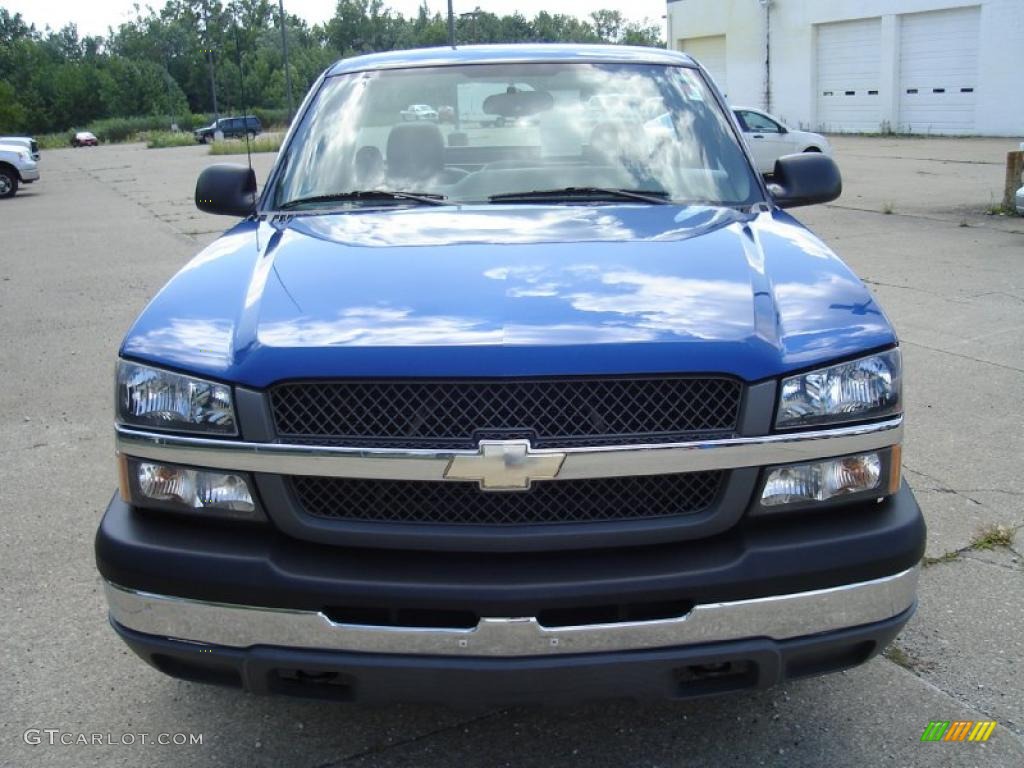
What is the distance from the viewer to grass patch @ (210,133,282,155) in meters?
37.3

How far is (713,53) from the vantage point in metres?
44.0

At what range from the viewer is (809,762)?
9.42ft

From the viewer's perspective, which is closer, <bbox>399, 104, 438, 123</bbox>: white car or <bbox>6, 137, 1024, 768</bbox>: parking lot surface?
<bbox>6, 137, 1024, 768</bbox>: parking lot surface

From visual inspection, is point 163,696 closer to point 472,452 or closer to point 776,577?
point 472,452

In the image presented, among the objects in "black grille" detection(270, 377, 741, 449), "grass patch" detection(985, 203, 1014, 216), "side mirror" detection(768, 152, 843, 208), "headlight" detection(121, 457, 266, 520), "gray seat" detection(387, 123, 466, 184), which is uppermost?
"gray seat" detection(387, 123, 466, 184)

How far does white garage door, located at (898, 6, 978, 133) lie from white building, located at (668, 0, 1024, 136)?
0.03m

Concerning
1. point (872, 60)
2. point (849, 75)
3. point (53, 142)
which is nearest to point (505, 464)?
point (872, 60)

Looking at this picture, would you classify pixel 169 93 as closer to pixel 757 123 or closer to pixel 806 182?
pixel 757 123

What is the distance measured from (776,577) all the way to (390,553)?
0.89 m

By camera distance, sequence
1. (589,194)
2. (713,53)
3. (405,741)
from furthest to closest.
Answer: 1. (713,53)
2. (589,194)
3. (405,741)

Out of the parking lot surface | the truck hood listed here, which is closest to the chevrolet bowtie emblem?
the truck hood

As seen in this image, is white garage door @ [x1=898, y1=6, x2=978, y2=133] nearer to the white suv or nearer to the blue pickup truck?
the white suv

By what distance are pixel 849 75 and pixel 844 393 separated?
123 ft

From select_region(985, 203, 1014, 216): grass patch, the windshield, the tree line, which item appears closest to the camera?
the windshield
